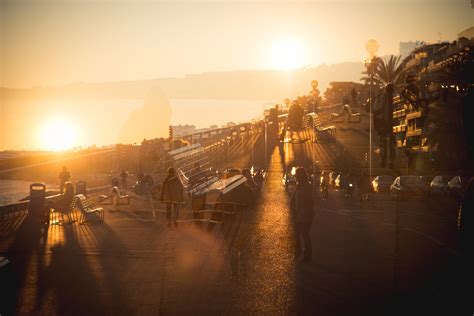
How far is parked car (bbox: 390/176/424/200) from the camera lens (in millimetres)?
28578

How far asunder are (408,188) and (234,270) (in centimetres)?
1981

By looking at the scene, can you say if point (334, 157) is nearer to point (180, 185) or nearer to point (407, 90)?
point (407, 90)

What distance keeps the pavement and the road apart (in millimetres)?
21

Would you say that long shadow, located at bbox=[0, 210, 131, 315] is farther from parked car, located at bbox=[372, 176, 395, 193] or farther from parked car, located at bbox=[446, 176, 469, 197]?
parked car, located at bbox=[372, 176, 395, 193]

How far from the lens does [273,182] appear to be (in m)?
43.4

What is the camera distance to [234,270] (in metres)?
11.2

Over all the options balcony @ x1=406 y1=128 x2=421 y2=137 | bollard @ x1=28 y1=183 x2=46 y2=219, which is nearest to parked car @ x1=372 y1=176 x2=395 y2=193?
balcony @ x1=406 y1=128 x2=421 y2=137

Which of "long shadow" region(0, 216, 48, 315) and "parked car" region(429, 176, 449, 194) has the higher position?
"long shadow" region(0, 216, 48, 315)

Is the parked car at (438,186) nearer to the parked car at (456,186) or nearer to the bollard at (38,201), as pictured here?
the parked car at (456,186)

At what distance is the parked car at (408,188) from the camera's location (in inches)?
1125

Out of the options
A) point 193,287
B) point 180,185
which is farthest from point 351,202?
point 193,287

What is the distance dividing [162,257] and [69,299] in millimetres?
3757

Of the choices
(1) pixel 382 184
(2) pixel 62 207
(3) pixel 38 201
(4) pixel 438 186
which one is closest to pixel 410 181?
(4) pixel 438 186

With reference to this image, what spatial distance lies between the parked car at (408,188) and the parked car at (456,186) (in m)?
1.35
